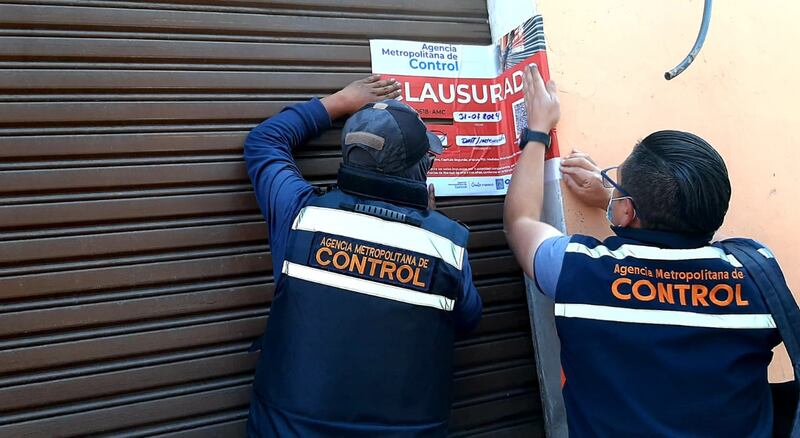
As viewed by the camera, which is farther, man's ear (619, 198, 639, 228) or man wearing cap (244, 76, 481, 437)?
man's ear (619, 198, 639, 228)

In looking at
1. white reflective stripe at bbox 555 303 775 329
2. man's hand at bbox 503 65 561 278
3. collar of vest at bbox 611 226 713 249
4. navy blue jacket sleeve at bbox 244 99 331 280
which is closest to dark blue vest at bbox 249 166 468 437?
navy blue jacket sleeve at bbox 244 99 331 280

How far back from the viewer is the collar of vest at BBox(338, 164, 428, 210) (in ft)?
6.58

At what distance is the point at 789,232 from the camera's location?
3141 millimetres

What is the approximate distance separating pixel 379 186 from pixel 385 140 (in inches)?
6.2

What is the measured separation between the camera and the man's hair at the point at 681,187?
189cm

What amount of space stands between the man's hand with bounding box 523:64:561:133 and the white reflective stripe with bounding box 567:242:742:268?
0.74m

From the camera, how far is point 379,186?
201 cm

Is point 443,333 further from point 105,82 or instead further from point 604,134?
point 105,82

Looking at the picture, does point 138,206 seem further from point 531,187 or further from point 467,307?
point 531,187

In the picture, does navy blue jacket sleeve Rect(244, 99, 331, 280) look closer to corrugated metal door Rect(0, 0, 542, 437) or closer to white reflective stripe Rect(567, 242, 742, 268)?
corrugated metal door Rect(0, 0, 542, 437)

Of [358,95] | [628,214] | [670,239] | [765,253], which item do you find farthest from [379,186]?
[765,253]

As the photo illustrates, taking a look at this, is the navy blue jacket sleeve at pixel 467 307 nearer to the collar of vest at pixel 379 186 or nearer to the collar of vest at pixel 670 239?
the collar of vest at pixel 379 186

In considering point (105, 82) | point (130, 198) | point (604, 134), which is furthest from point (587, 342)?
point (105, 82)

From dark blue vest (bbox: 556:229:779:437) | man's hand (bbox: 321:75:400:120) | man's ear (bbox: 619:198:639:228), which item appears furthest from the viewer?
man's hand (bbox: 321:75:400:120)
